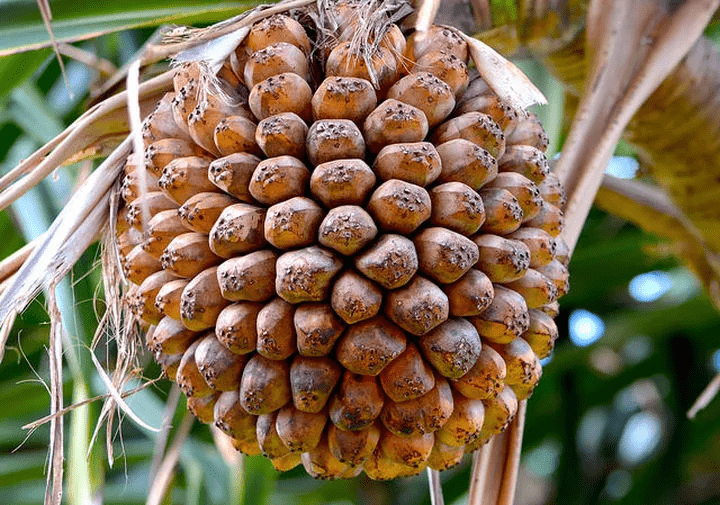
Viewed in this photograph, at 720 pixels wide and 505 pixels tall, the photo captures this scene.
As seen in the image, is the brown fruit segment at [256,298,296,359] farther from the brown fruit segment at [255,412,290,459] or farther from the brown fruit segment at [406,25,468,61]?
the brown fruit segment at [406,25,468,61]

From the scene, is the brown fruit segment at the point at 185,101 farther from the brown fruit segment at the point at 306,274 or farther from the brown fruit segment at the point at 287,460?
the brown fruit segment at the point at 287,460

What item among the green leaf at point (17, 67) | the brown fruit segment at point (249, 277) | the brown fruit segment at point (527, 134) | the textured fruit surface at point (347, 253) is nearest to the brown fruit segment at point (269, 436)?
the textured fruit surface at point (347, 253)

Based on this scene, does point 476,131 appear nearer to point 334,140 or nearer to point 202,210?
point 334,140

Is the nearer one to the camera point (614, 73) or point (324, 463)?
point (324, 463)

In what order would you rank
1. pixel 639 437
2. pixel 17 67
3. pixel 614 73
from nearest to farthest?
pixel 614 73 < pixel 17 67 < pixel 639 437

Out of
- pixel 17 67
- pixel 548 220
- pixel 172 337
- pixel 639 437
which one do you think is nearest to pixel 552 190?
pixel 548 220

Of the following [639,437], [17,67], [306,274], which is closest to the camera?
[306,274]

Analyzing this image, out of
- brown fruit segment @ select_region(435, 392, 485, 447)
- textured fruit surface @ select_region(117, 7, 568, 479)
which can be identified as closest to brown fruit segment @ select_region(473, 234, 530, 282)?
textured fruit surface @ select_region(117, 7, 568, 479)
